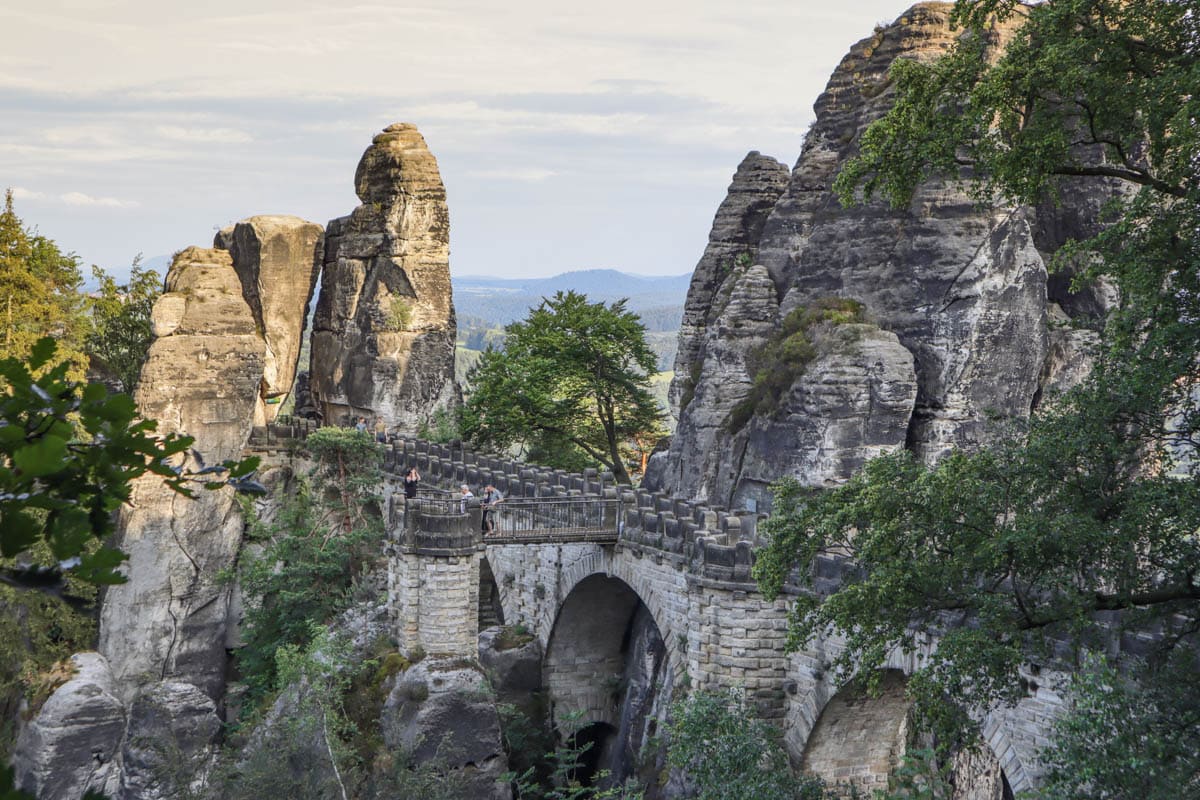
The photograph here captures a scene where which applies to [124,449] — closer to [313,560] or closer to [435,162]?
[313,560]

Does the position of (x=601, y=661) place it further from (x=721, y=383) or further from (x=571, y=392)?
(x=571, y=392)

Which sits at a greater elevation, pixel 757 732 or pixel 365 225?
pixel 365 225

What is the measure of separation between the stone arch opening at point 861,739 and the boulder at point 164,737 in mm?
13481

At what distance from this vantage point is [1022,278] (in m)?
30.7

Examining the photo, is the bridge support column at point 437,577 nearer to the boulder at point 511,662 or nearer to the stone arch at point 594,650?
the boulder at point 511,662

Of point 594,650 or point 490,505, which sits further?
point 594,650

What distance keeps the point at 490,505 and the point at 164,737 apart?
1164cm

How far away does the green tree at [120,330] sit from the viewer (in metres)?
47.7

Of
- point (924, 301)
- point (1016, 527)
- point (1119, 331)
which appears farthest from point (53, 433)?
point (924, 301)

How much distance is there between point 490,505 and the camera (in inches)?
1164

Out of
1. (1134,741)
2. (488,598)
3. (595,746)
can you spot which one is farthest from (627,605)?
(1134,741)

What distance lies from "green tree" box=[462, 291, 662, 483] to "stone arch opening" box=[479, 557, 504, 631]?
9138 mm

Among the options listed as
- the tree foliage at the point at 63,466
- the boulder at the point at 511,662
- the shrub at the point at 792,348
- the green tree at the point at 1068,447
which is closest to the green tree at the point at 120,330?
the boulder at the point at 511,662

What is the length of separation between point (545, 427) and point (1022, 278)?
19327 millimetres
